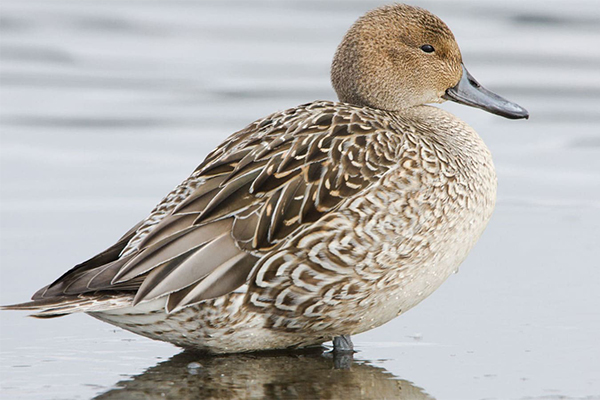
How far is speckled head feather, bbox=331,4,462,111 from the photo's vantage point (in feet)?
21.1

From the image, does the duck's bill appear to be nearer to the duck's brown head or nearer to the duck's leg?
the duck's brown head

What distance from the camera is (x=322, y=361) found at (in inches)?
225

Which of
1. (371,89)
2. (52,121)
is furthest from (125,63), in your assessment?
(371,89)

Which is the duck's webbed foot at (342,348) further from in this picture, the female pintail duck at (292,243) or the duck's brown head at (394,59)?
the duck's brown head at (394,59)

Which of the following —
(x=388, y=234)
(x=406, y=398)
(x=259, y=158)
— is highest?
(x=259, y=158)

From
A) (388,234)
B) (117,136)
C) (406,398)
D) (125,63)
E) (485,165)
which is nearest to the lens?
(406,398)

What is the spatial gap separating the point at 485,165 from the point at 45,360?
2367 mm

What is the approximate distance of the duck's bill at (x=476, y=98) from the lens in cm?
677

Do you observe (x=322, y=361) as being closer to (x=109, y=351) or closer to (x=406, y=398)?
(x=406, y=398)

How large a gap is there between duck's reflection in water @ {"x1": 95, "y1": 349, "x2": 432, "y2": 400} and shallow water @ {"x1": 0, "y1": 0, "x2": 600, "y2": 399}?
0.04 ft

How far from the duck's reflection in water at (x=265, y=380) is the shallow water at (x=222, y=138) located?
0.01m

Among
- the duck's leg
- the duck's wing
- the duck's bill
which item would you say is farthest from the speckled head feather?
the duck's leg

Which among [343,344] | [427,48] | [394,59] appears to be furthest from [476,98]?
[343,344]

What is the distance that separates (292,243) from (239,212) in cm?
27
